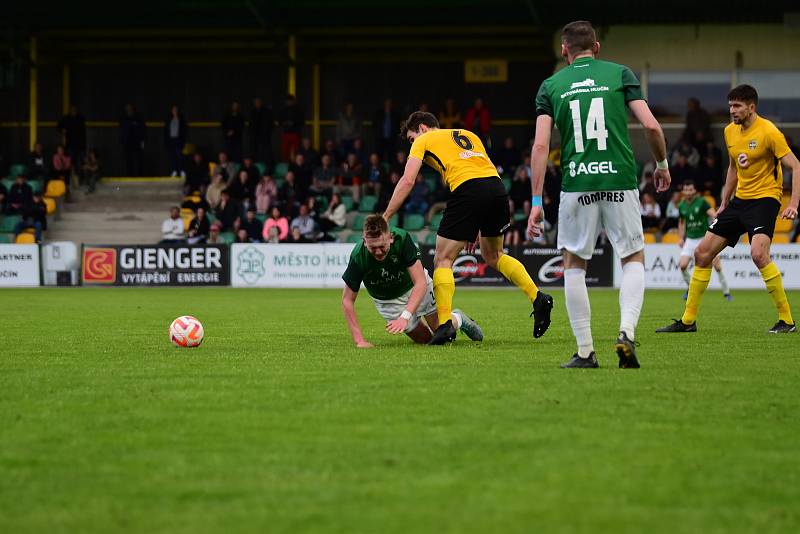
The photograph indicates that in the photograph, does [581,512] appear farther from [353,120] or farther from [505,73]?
[505,73]

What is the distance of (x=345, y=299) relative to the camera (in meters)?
9.67

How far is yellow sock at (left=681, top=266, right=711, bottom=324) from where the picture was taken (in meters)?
12.2

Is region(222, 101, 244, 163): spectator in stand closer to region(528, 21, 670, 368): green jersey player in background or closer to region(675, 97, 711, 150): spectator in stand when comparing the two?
region(675, 97, 711, 150): spectator in stand

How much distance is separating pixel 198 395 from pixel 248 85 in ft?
106

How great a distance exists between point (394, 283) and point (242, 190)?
73.0ft

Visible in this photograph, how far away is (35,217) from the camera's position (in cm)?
3183

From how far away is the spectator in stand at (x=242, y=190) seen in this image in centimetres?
3167

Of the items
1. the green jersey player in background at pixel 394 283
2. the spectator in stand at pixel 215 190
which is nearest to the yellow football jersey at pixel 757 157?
the green jersey player in background at pixel 394 283

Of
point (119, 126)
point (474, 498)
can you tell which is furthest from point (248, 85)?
point (474, 498)

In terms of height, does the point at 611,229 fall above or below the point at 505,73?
below

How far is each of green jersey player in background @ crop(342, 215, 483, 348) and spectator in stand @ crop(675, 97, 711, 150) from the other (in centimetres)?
2205

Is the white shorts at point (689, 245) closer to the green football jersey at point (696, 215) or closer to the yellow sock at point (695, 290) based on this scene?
the green football jersey at point (696, 215)

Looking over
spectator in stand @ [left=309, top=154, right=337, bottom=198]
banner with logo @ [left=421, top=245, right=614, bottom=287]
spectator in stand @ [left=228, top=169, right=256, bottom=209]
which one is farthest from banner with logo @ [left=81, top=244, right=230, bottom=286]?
banner with logo @ [left=421, top=245, right=614, bottom=287]

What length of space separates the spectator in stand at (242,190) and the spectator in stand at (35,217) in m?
5.06
